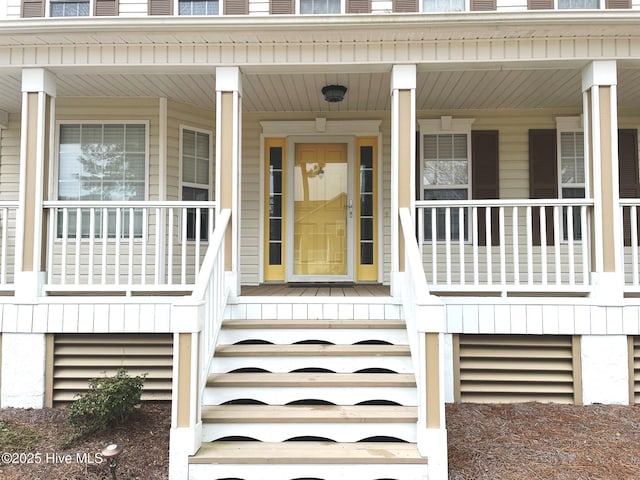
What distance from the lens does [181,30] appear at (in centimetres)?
389

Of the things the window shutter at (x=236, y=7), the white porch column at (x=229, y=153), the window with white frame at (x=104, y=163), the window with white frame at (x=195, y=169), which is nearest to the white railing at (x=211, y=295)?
the white porch column at (x=229, y=153)

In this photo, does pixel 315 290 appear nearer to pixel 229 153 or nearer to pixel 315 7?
pixel 229 153

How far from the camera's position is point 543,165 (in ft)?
18.2

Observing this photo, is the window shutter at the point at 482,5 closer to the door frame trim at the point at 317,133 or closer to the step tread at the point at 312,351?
the door frame trim at the point at 317,133

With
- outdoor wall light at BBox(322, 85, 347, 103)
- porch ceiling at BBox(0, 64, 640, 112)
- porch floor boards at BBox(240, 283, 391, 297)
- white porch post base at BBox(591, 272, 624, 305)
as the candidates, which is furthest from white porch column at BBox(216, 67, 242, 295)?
white porch post base at BBox(591, 272, 624, 305)

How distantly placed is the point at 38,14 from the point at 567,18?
5553mm

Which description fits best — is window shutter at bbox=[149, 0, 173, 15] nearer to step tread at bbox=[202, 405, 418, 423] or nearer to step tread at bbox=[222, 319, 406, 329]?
step tread at bbox=[222, 319, 406, 329]

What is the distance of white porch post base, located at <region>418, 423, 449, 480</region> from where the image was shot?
265 centimetres

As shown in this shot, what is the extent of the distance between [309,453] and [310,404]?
1.77 ft

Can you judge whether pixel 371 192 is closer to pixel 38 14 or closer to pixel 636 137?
pixel 636 137

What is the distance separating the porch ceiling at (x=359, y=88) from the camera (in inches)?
175

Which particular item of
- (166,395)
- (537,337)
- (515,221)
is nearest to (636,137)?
(515,221)

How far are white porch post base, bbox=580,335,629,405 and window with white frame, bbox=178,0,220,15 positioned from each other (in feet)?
16.9

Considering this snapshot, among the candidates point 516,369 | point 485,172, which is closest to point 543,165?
point 485,172
